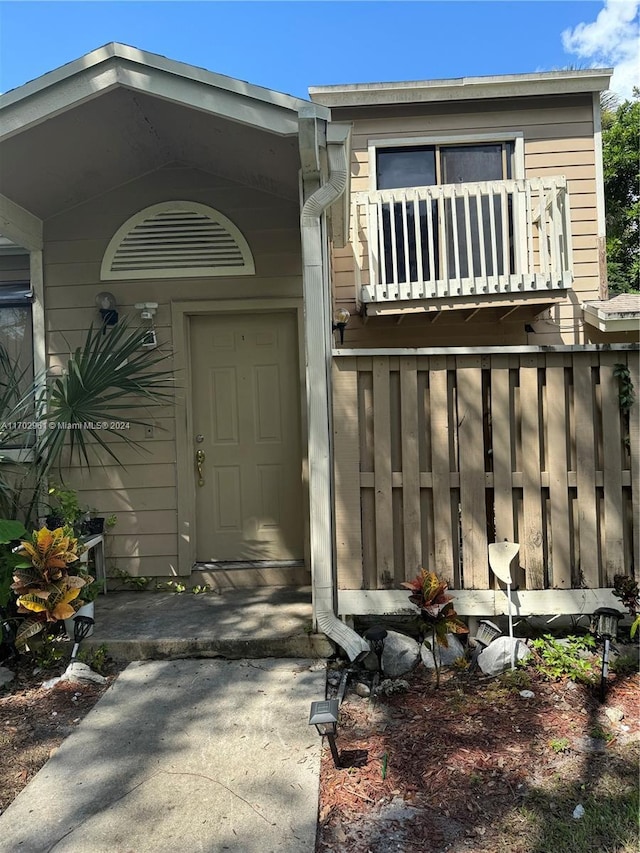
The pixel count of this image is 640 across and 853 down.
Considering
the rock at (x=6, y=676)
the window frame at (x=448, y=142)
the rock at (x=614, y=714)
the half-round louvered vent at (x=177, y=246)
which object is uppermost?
the window frame at (x=448, y=142)

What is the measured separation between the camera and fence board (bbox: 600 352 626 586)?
3.37 metres

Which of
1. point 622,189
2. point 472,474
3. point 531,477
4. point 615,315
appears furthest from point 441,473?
point 622,189

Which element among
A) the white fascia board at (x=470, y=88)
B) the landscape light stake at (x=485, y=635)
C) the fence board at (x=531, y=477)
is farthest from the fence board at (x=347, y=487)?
the white fascia board at (x=470, y=88)

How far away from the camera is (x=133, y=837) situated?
2.03 meters

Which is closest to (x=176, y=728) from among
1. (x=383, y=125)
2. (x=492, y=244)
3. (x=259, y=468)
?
(x=259, y=468)

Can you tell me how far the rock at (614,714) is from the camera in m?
2.68

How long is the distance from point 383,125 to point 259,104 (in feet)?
10.00

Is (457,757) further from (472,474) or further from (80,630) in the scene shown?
(80,630)

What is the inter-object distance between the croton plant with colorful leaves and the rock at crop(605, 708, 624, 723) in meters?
2.99

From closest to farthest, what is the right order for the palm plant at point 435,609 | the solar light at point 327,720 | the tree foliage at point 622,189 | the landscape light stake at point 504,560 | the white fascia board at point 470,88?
the solar light at point 327,720, the palm plant at point 435,609, the landscape light stake at point 504,560, the white fascia board at point 470,88, the tree foliage at point 622,189

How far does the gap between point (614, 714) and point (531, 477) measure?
4.33ft

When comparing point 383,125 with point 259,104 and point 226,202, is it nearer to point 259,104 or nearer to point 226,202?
point 226,202

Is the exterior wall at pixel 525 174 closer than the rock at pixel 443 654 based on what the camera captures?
No

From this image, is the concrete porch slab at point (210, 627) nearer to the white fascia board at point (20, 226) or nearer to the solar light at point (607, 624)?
the solar light at point (607, 624)
